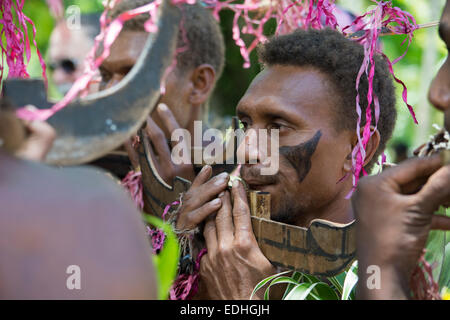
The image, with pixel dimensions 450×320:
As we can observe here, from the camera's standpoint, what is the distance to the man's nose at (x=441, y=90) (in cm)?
164

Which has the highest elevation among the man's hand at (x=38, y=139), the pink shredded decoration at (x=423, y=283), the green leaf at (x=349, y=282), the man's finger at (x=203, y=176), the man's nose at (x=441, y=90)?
the man's nose at (x=441, y=90)

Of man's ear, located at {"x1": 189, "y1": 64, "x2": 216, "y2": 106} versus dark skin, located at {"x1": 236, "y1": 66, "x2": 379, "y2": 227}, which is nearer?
dark skin, located at {"x1": 236, "y1": 66, "x2": 379, "y2": 227}

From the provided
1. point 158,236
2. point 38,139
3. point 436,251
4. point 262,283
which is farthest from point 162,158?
point 38,139

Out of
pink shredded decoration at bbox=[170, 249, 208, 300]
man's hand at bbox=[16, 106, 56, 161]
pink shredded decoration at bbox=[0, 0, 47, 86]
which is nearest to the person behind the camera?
man's hand at bbox=[16, 106, 56, 161]

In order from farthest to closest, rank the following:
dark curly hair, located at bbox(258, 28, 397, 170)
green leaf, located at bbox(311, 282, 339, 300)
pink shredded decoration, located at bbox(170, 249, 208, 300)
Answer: dark curly hair, located at bbox(258, 28, 397, 170) → pink shredded decoration, located at bbox(170, 249, 208, 300) → green leaf, located at bbox(311, 282, 339, 300)

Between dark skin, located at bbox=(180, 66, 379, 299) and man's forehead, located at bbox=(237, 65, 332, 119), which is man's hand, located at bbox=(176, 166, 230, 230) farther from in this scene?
man's forehead, located at bbox=(237, 65, 332, 119)

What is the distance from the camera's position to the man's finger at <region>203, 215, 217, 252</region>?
2492mm

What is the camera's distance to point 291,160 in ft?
8.56

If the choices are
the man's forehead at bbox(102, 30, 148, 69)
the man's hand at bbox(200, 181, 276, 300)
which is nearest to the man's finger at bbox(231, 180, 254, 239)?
the man's hand at bbox(200, 181, 276, 300)

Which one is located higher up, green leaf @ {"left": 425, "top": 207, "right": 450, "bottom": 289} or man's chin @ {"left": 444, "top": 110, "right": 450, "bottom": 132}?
man's chin @ {"left": 444, "top": 110, "right": 450, "bottom": 132}

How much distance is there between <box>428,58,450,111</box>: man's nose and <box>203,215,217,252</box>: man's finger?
3.65 ft

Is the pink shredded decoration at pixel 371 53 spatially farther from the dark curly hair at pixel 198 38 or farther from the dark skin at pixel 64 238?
the dark curly hair at pixel 198 38

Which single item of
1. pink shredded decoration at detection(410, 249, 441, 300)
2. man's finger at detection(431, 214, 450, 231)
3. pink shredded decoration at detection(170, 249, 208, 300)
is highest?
man's finger at detection(431, 214, 450, 231)

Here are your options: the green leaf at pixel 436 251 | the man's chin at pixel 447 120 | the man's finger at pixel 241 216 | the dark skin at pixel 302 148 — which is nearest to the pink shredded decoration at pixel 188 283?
the man's finger at pixel 241 216
